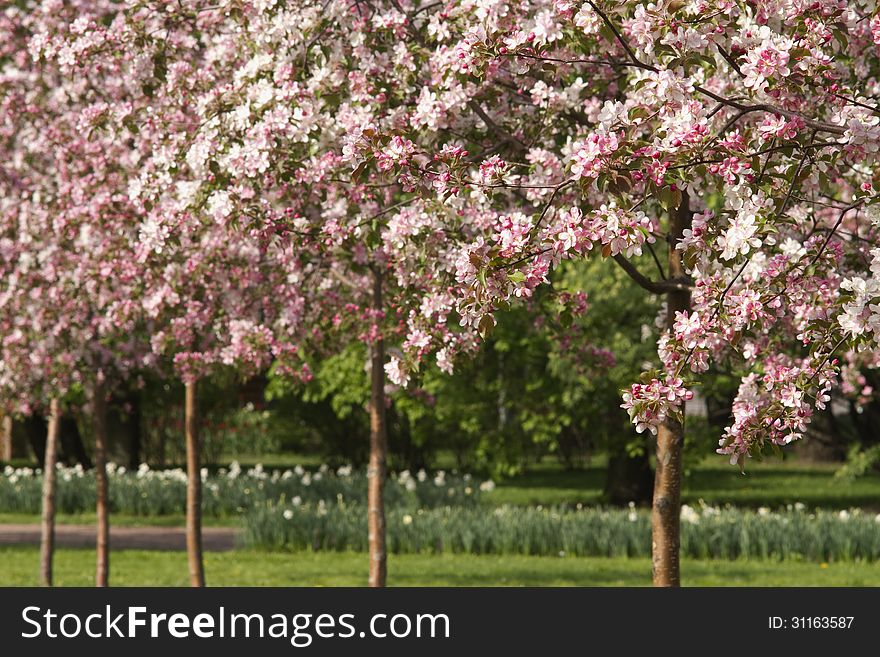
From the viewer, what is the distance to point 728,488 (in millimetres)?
27062

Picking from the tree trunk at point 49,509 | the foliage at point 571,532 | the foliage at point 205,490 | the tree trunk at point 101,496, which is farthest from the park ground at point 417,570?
the foliage at point 205,490

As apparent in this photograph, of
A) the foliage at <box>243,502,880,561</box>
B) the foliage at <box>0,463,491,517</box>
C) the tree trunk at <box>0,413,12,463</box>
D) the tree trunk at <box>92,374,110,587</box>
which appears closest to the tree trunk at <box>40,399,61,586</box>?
the tree trunk at <box>92,374,110,587</box>

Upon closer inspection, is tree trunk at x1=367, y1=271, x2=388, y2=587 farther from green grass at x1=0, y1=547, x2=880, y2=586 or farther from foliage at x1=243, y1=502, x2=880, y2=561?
foliage at x1=243, y1=502, x2=880, y2=561

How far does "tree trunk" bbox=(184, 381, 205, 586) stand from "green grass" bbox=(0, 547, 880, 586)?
2258 millimetres

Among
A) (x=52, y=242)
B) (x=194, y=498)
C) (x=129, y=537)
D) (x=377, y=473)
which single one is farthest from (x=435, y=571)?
(x=129, y=537)

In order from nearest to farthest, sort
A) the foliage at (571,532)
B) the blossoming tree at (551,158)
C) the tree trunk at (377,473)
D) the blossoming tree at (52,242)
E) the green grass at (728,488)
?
1. the blossoming tree at (551,158)
2. the tree trunk at (377,473)
3. the blossoming tree at (52,242)
4. the foliage at (571,532)
5. the green grass at (728,488)

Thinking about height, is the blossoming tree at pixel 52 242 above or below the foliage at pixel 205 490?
above

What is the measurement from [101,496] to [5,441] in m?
29.8

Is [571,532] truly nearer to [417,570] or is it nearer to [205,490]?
[417,570]

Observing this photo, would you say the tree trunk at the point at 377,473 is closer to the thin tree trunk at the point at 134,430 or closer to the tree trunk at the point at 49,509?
the tree trunk at the point at 49,509

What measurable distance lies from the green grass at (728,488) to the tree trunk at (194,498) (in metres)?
9.84

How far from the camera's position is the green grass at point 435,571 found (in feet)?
43.2

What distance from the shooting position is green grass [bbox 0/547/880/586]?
Answer: 43.2ft
